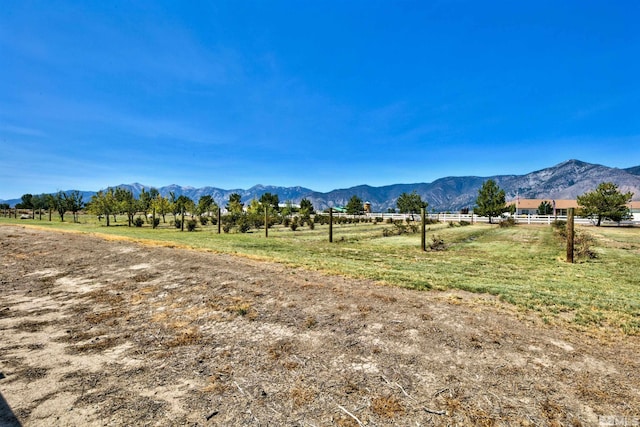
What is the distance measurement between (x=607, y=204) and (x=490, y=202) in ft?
48.7

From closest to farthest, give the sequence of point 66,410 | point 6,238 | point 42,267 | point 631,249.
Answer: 1. point 66,410
2. point 42,267
3. point 631,249
4. point 6,238

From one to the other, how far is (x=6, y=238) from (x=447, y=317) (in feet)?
93.4

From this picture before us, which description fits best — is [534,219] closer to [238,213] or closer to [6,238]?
[238,213]

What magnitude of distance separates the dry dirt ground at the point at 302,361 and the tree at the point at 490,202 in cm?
4846

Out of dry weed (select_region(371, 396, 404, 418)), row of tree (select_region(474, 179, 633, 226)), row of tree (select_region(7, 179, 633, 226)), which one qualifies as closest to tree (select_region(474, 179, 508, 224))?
row of tree (select_region(7, 179, 633, 226))

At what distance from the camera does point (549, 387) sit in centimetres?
361

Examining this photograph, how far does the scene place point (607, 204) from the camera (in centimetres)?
3703

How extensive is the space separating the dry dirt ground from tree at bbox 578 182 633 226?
4316cm

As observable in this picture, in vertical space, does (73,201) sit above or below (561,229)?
above

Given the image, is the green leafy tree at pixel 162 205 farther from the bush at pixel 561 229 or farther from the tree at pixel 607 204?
the tree at pixel 607 204

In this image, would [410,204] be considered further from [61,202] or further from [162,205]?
[61,202]

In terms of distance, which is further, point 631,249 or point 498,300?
point 631,249

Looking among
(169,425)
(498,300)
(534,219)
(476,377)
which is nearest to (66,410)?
(169,425)

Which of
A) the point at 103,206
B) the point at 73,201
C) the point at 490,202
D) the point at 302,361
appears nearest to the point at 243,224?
the point at 103,206
